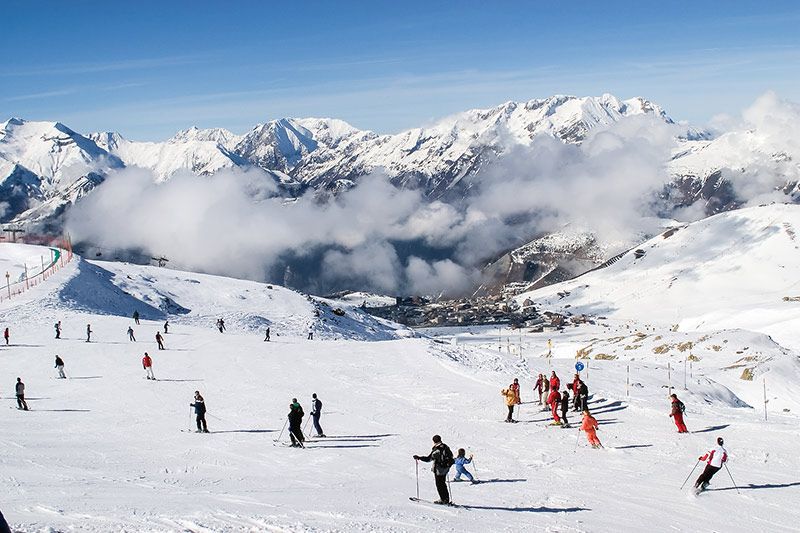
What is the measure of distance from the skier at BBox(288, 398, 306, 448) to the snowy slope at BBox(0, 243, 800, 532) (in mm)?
669

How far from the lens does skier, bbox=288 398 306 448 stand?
76.5 feet

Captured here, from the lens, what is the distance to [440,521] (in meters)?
→ 15.4

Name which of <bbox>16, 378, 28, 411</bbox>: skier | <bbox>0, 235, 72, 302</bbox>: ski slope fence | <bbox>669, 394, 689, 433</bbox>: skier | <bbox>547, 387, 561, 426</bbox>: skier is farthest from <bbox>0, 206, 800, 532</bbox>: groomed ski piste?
<bbox>0, 235, 72, 302</bbox>: ski slope fence

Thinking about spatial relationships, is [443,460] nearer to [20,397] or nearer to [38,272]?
[20,397]

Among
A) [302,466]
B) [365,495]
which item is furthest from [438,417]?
[365,495]

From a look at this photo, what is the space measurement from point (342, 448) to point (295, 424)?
1789mm

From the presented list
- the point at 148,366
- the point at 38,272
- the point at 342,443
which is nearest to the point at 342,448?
the point at 342,443

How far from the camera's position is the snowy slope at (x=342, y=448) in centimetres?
1559

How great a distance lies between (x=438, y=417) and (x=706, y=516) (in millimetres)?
13863

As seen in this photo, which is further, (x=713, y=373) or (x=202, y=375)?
(x=713, y=373)

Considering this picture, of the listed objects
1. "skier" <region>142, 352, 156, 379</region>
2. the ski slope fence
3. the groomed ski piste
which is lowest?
the groomed ski piste

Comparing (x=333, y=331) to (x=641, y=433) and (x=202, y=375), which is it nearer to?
(x=202, y=375)

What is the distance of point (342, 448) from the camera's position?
78.1ft

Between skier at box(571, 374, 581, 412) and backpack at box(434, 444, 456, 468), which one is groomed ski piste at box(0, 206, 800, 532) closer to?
skier at box(571, 374, 581, 412)
